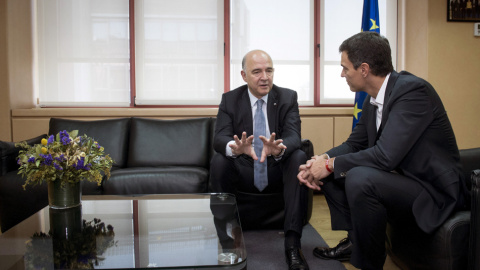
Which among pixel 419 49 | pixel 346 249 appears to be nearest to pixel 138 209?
pixel 346 249

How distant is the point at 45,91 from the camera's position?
12.5ft

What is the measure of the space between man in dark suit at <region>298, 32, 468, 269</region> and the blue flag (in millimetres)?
1698

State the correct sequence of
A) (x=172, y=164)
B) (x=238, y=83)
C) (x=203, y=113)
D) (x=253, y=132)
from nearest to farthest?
1. (x=253, y=132)
2. (x=172, y=164)
3. (x=203, y=113)
4. (x=238, y=83)

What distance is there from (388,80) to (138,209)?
145 cm

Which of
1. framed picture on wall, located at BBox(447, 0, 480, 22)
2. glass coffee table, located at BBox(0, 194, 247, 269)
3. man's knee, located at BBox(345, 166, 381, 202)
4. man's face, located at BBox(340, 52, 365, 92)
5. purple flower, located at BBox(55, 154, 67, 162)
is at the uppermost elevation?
framed picture on wall, located at BBox(447, 0, 480, 22)

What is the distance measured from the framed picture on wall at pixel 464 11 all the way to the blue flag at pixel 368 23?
0.76 m

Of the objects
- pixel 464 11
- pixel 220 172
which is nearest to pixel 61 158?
pixel 220 172

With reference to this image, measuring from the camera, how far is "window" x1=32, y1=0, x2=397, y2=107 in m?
3.82

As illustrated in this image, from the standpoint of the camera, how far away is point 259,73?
2463 millimetres

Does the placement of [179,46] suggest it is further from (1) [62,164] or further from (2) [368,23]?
(1) [62,164]

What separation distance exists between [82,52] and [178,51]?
100cm

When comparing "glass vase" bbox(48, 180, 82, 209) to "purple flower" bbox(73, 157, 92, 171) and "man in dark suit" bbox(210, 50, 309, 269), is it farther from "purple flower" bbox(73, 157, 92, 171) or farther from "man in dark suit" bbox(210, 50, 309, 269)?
"man in dark suit" bbox(210, 50, 309, 269)

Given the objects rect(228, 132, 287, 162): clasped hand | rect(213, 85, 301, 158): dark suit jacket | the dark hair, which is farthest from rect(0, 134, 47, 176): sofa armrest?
the dark hair

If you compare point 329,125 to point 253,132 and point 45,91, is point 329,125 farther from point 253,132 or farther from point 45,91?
point 45,91
